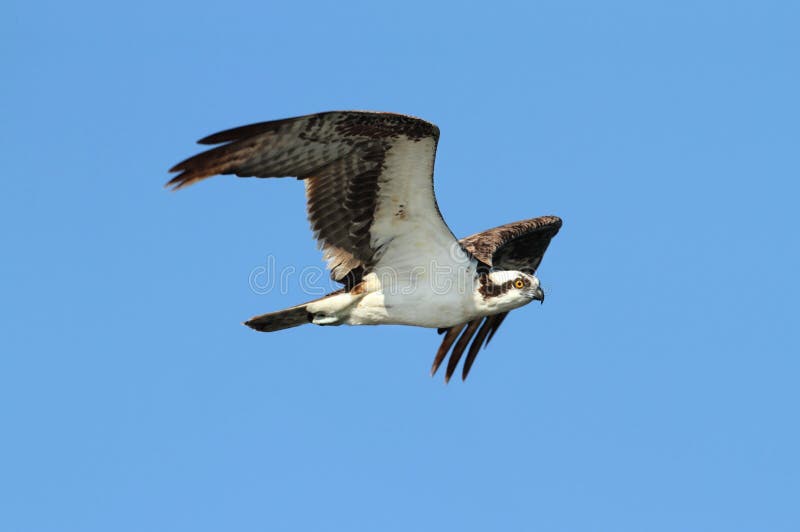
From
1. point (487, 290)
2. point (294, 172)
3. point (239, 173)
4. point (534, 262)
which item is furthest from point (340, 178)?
point (534, 262)

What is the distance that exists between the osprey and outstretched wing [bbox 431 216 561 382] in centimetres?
71

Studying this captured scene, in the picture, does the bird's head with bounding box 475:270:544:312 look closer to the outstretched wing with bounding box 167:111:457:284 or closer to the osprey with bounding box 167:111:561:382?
the osprey with bounding box 167:111:561:382

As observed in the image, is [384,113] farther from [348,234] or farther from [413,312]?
[413,312]

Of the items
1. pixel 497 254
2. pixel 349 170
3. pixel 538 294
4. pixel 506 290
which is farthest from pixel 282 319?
pixel 497 254

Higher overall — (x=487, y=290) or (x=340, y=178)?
(x=340, y=178)

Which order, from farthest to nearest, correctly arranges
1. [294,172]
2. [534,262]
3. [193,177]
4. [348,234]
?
[534,262], [348,234], [294,172], [193,177]

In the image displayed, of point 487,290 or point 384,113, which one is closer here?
point 384,113

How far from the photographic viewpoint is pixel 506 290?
41.7 ft

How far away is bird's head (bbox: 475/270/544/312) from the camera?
500 inches

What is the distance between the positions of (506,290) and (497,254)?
9.07 feet

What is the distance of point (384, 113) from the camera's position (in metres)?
11.0

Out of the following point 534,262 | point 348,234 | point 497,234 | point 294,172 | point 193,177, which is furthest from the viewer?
→ point 534,262

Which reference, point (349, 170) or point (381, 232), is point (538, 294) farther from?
point (349, 170)

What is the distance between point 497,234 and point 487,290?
88.6 inches
